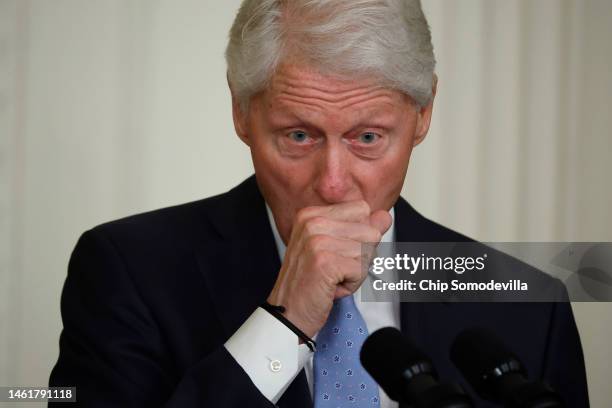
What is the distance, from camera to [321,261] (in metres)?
1.51

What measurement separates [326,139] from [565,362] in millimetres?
763

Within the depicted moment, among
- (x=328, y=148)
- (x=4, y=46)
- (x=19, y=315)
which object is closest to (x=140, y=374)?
(x=328, y=148)

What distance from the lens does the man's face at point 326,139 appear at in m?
1.66

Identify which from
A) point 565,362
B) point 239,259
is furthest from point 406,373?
point 565,362

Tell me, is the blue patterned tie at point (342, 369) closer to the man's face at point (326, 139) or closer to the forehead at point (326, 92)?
the man's face at point (326, 139)

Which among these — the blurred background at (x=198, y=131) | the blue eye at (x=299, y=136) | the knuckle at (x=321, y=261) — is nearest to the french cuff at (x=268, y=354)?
the knuckle at (x=321, y=261)

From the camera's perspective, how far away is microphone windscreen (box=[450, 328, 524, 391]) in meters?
1.05

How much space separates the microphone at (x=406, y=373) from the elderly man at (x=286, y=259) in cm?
43

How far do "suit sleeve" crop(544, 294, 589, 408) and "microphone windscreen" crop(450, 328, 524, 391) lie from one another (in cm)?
90


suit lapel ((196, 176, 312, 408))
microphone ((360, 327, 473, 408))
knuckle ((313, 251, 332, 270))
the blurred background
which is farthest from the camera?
the blurred background

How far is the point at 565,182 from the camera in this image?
3.51 m

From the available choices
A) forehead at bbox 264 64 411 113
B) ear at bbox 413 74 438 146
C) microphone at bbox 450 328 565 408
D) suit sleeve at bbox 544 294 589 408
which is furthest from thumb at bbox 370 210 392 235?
suit sleeve at bbox 544 294 589 408

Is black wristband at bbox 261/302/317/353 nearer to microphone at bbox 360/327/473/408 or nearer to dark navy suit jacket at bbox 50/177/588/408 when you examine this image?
dark navy suit jacket at bbox 50/177/588/408

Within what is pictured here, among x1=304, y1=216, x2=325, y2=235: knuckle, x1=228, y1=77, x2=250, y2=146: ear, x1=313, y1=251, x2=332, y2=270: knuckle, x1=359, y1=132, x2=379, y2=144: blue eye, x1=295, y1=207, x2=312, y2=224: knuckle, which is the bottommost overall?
x1=313, y1=251, x2=332, y2=270: knuckle
